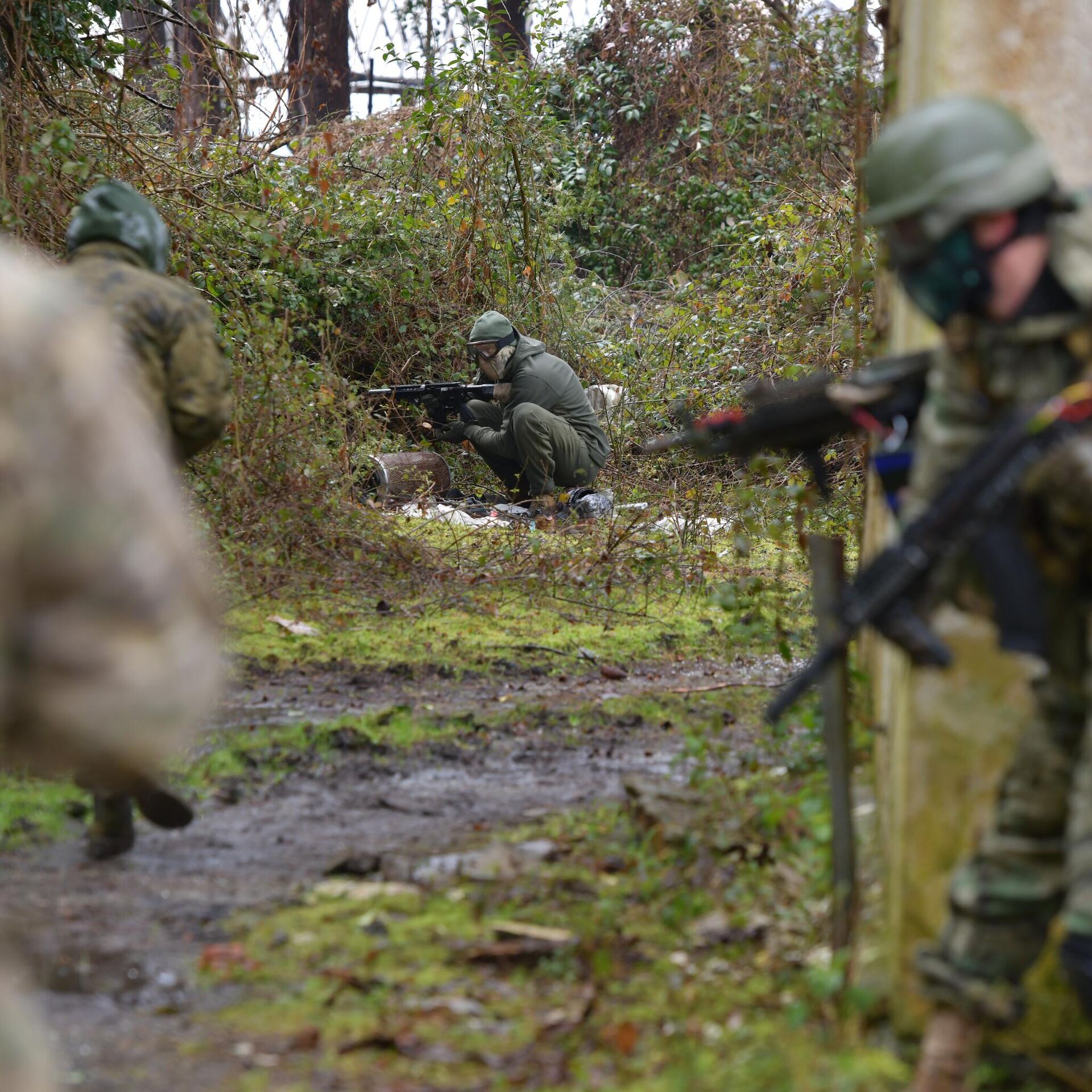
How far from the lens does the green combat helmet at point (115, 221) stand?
13.6ft

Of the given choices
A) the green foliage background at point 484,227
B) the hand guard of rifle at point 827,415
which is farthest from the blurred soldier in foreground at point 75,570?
the green foliage background at point 484,227

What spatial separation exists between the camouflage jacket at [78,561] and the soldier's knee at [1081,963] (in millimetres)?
1388

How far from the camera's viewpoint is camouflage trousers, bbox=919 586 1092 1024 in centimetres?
223

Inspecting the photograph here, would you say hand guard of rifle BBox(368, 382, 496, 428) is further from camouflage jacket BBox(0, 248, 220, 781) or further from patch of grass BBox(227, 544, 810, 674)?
camouflage jacket BBox(0, 248, 220, 781)

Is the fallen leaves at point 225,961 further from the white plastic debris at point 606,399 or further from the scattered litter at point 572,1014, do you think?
the white plastic debris at point 606,399

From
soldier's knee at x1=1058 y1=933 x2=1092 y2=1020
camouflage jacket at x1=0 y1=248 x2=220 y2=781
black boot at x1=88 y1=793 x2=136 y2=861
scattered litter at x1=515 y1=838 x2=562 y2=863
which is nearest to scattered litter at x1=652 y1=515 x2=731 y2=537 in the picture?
scattered litter at x1=515 y1=838 x2=562 y2=863

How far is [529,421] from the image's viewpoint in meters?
10.0

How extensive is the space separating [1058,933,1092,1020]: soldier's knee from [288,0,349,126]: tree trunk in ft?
33.4

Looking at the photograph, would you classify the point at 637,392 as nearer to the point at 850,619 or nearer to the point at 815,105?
the point at 815,105

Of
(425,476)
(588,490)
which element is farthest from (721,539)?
(425,476)

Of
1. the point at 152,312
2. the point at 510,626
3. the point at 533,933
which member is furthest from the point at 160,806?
the point at 510,626

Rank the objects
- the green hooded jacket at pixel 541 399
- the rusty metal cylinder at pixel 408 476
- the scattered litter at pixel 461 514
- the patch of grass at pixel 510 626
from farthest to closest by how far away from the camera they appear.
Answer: the green hooded jacket at pixel 541 399 < the rusty metal cylinder at pixel 408 476 < the scattered litter at pixel 461 514 < the patch of grass at pixel 510 626

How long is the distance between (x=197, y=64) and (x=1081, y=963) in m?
8.30

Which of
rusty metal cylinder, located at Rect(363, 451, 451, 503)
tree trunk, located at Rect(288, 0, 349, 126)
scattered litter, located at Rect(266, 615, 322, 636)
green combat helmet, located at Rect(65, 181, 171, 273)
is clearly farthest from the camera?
tree trunk, located at Rect(288, 0, 349, 126)
